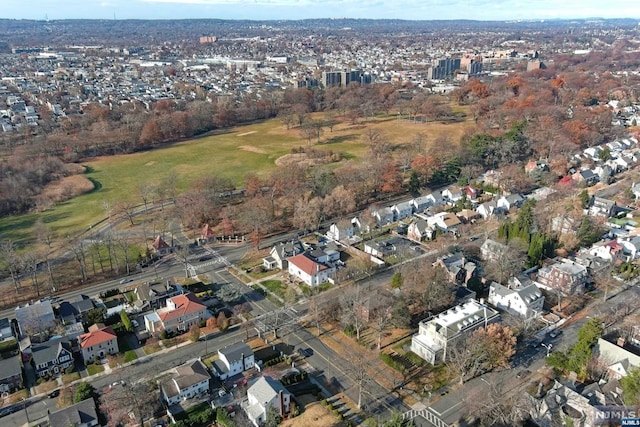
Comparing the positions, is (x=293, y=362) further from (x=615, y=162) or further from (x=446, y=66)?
(x=446, y=66)

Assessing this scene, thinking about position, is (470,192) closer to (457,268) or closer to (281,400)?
(457,268)

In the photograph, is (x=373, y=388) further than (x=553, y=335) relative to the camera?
No

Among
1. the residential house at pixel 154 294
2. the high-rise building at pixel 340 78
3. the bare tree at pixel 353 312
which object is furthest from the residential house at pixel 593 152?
the high-rise building at pixel 340 78

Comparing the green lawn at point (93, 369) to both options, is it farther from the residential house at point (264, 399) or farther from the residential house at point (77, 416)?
the residential house at point (264, 399)

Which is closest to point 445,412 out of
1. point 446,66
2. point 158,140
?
point 158,140

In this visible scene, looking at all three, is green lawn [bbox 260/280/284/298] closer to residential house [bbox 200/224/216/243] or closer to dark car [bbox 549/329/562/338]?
residential house [bbox 200/224/216/243]

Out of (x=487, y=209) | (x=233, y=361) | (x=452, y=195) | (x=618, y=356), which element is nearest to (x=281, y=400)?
(x=233, y=361)
